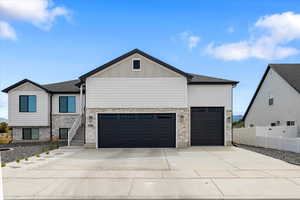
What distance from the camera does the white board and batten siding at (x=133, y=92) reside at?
18.8 meters

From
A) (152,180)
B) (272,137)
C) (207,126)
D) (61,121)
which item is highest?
(61,121)

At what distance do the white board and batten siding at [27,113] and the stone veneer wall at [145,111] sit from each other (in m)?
6.31

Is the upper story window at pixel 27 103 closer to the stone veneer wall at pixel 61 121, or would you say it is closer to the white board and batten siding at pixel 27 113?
the white board and batten siding at pixel 27 113

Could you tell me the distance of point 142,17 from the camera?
14195 mm

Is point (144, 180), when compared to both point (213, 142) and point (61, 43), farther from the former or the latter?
point (213, 142)

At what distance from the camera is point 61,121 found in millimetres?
23797

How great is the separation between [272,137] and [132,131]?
9.03 meters

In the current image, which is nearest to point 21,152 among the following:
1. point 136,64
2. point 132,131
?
point 132,131

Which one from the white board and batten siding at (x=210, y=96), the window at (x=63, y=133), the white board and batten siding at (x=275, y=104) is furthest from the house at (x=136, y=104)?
the white board and batten siding at (x=275, y=104)

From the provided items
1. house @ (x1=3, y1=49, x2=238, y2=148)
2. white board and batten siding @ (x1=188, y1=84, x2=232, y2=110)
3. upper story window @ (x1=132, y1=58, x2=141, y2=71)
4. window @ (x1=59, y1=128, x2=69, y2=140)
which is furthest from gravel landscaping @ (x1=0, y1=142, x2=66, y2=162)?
white board and batten siding @ (x1=188, y1=84, x2=232, y2=110)

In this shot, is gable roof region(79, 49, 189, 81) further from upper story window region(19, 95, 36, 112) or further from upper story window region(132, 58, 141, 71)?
upper story window region(19, 95, 36, 112)

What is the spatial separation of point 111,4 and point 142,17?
106 inches

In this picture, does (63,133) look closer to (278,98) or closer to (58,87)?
(58,87)

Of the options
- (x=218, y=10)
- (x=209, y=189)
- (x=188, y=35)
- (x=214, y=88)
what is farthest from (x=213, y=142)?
(x=209, y=189)
